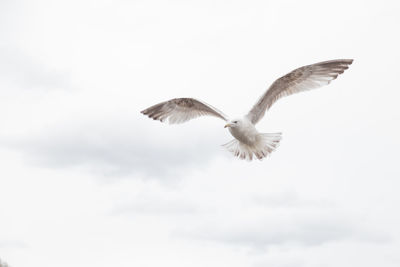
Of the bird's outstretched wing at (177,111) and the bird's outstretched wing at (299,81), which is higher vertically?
the bird's outstretched wing at (177,111)

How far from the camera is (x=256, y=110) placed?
20.5 meters

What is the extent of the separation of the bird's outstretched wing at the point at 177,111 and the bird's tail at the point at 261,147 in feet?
5.11

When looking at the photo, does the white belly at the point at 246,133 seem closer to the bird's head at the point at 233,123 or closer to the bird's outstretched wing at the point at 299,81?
the bird's head at the point at 233,123

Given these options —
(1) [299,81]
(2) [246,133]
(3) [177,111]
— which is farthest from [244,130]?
(3) [177,111]

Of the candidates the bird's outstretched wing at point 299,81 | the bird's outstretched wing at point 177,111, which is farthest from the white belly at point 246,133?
the bird's outstretched wing at point 177,111

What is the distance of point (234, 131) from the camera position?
20.0 m

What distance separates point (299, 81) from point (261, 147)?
2.48 m

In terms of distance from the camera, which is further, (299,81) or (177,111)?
(177,111)

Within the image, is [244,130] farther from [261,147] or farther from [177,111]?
[177,111]

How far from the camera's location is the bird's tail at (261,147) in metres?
20.6

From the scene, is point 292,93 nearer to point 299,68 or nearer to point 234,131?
point 299,68

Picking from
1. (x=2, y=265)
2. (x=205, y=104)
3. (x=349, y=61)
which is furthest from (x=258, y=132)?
(x=2, y=265)

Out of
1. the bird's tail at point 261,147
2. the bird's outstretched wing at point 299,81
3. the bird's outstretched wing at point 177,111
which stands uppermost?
the bird's outstretched wing at point 177,111

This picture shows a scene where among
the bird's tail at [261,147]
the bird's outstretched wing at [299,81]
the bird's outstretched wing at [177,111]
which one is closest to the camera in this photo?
the bird's outstretched wing at [299,81]
